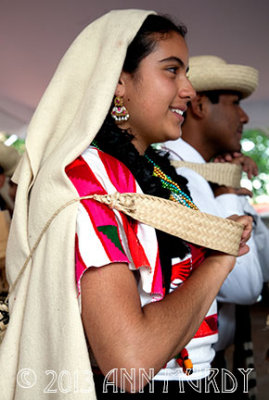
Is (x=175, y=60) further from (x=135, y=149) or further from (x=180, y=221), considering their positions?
(x=180, y=221)

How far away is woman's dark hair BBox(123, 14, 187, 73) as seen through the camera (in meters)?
1.51

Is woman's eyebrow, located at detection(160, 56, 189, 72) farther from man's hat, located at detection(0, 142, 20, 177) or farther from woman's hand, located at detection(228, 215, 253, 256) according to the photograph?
man's hat, located at detection(0, 142, 20, 177)

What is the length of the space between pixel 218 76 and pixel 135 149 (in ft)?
4.75

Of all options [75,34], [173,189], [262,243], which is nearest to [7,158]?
[75,34]

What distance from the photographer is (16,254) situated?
139cm

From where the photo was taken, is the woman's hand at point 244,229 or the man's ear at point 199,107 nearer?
the woman's hand at point 244,229

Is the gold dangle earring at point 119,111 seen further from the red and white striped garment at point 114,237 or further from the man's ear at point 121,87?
the red and white striped garment at point 114,237

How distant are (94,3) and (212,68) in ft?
7.42

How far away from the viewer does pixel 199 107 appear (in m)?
2.85

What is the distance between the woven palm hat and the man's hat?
97.0 inches

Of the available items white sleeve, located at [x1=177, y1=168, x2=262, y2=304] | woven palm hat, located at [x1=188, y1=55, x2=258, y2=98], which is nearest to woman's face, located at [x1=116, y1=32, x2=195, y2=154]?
white sleeve, located at [x1=177, y1=168, x2=262, y2=304]

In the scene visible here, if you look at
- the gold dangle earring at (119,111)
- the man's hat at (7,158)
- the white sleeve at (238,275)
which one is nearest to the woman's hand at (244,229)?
the gold dangle earring at (119,111)

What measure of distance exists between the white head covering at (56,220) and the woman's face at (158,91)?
12cm

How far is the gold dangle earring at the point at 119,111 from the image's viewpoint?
156 centimetres
